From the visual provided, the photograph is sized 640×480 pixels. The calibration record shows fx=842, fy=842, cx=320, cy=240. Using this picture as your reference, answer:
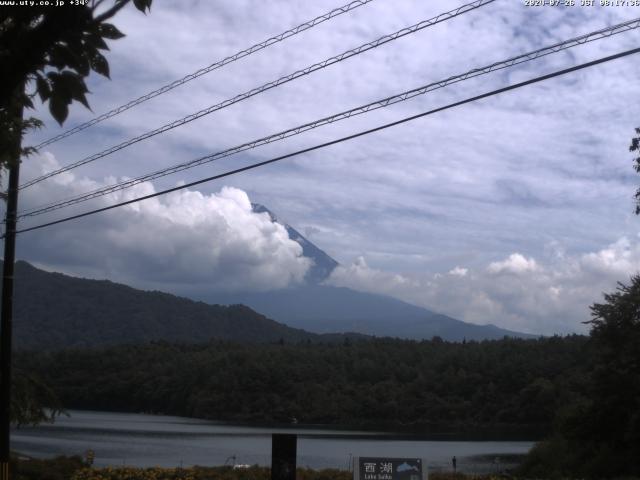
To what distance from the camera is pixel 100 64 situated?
4406 millimetres

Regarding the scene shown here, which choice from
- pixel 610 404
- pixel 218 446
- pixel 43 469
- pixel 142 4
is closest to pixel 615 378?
pixel 610 404

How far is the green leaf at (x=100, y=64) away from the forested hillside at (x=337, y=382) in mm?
78935

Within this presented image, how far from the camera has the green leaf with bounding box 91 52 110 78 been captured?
4.35 metres

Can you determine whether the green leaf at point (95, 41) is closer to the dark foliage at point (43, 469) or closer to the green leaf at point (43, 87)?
the green leaf at point (43, 87)

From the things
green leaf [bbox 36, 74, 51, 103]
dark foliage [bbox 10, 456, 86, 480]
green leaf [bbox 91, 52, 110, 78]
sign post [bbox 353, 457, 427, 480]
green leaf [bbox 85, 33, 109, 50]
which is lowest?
dark foliage [bbox 10, 456, 86, 480]

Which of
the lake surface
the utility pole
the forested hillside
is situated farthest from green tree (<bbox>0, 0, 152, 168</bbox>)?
the forested hillside

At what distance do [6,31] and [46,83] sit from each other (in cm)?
34

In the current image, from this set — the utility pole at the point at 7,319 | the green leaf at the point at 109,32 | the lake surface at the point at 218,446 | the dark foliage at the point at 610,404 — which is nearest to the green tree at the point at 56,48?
the green leaf at the point at 109,32

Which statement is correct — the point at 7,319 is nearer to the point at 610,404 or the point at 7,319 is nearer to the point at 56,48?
the point at 56,48

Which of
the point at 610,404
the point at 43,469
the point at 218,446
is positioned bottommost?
the point at 218,446

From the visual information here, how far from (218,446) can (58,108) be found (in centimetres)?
5696

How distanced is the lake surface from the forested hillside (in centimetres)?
1094

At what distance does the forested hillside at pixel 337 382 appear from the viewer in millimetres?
87875

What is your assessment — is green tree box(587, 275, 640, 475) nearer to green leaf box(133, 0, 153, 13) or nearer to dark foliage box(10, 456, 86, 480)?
dark foliage box(10, 456, 86, 480)
